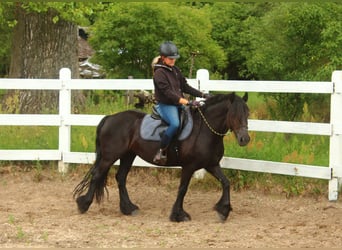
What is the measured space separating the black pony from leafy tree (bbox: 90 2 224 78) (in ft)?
40.9

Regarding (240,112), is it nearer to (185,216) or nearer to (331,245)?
(185,216)

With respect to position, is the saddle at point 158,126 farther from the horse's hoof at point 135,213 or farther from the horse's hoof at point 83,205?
the horse's hoof at point 83,205

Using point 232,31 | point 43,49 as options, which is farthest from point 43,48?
point 232,31

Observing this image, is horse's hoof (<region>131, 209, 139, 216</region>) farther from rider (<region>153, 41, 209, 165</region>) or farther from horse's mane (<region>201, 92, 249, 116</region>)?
horse's mane (<region>201, 92, 249, 116</region>)

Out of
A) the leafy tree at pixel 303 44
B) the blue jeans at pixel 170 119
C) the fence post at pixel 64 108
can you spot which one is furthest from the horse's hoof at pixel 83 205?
the leafy tree at pixel 303 44

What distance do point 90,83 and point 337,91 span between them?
394 centimetres

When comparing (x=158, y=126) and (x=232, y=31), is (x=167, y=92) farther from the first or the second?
(x=232, y=31)

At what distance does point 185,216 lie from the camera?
8.99 m

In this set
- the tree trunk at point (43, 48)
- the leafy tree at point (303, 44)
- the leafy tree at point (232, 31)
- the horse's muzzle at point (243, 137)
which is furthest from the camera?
the leafy tree at point (232, 31)

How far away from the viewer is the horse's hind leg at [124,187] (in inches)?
372

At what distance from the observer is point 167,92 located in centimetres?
882

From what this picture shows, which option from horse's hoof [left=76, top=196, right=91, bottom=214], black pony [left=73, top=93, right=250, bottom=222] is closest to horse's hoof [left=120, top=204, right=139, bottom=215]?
black pony [left=73, top=93, right=250, bottom=222]

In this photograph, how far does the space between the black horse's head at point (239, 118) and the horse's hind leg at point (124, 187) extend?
1.62 metres

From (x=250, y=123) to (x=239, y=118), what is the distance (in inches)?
66.1
